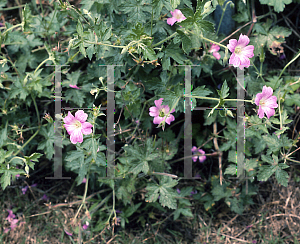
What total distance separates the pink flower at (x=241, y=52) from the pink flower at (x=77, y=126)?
87cm

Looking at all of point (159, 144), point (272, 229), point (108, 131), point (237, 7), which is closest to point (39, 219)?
point (108, 131)

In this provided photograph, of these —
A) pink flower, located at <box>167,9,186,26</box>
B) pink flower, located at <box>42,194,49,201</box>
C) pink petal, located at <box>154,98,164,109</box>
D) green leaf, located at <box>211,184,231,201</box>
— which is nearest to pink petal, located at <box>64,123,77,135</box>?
pink petal, located at <box>154,98,164,109</box>

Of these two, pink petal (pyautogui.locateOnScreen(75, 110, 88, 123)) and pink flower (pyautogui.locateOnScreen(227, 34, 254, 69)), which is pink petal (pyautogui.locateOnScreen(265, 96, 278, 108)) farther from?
pink petal (pyautogui.locateOnScreen(75, 110, 88, 123))

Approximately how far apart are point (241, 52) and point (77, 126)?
104cm

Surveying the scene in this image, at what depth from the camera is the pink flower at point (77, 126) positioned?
1435 mm

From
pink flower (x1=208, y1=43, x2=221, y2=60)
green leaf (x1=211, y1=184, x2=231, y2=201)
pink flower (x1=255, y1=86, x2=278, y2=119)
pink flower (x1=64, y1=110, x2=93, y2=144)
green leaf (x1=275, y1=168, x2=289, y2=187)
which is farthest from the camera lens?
green leaf (x1=211, y1=184, x2=231, y2=201)

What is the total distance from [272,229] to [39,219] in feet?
6.70

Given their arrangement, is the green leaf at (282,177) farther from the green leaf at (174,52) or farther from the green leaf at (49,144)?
the green leaf at (49,144)

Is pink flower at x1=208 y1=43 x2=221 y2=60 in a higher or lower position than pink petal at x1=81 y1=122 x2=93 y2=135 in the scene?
higher

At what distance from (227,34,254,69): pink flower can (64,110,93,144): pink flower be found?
873 mm

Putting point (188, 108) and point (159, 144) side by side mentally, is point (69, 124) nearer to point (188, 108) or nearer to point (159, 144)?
point (159, 144)

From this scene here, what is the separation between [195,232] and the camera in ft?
7.59

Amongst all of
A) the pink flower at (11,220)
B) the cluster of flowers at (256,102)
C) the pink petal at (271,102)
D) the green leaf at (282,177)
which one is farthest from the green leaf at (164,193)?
the pink flower at (11,220)

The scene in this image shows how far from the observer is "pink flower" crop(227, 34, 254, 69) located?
1512mm
